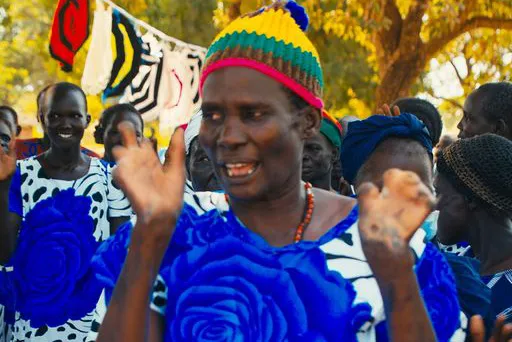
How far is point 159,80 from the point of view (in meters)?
10.8

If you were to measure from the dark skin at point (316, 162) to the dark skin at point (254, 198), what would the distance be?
172cm

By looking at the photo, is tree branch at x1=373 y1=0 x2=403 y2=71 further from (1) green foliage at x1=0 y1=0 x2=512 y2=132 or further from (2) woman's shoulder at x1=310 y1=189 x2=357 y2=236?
(2) woman's shoulder at x1=310 y1=189 x2=357 y2=236

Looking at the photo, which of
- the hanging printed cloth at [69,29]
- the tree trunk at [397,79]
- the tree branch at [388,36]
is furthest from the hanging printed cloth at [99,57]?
the tree trunk at [397,79]

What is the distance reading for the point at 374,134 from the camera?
294 centimetres

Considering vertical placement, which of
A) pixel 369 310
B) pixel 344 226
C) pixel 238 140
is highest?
pixel 238 140

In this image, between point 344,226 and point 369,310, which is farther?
point 344,226

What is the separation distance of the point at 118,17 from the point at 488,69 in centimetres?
864

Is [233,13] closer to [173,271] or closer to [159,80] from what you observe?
[159,80]

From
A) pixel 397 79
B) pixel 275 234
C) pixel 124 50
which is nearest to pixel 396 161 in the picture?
pixel 275 234

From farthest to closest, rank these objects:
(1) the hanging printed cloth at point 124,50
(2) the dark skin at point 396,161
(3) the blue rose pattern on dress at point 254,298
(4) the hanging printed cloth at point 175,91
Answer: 1. (4) the hanging printed cloth at point 175,91
2. (1) the hanging printed cloth at point 124,50
3. (2) the dark skin at point 396,161
4. (3) the blue rose pattern on dress at point 254,298

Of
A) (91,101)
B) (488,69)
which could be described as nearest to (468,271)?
(488,69)

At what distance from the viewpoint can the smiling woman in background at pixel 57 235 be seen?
16.8 ft

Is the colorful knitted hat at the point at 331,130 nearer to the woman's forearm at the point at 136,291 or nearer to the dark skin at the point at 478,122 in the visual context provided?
the dark skin at the point at 478,122

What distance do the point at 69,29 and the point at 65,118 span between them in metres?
3.68
